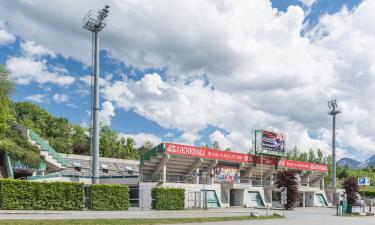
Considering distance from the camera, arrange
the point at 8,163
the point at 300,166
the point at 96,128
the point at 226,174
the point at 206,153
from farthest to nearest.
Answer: the point at 300,166
the point at 226,174
the point at 206,153
the point at 8,163
the point at 96,128

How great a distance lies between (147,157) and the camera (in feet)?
182

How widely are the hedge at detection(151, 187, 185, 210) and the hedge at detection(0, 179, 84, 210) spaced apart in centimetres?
886

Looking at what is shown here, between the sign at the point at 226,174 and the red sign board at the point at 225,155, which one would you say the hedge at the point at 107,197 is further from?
the sign at the point at 226,174

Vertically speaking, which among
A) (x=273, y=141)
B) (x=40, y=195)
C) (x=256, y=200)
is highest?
(x=273, y=141)

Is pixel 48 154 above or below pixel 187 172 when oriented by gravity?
above

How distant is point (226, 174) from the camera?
207 feet

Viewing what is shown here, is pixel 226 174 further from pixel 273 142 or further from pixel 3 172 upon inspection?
pixel 3 172

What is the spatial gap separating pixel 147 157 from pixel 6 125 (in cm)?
1593

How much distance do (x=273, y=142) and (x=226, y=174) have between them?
405 inches

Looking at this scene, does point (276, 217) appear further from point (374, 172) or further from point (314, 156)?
Result: point (374, 172)

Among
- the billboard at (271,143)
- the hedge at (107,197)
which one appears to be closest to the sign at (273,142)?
the billboard at (271,143)

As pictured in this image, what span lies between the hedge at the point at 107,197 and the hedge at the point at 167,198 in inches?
161

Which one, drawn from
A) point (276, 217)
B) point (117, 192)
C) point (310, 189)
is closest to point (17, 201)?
point (117, 192)

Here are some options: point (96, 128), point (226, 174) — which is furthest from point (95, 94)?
point (226, 174)
